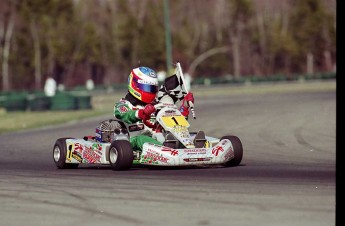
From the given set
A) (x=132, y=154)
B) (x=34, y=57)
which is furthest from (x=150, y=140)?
(x=34, y=57)

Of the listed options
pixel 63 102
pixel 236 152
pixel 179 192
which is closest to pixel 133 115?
pixel 236 152

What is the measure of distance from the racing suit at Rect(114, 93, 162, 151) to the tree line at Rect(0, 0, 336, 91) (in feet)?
208

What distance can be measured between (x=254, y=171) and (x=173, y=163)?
3.17ft

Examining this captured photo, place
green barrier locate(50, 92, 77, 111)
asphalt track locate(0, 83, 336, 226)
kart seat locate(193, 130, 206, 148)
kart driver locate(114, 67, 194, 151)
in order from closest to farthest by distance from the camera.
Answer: asphalt track locate(0, 83, 336, 226)
kart seat locate(193, 130, 206, 148)
kart driver locate(114, 67, 194, 151)
green barrier locate(50, 92, 77, 111)

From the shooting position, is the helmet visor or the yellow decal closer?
the yellow decal

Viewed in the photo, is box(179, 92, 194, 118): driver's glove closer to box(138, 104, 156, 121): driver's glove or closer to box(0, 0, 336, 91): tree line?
box(138, 104, 156, 121): driver's glove

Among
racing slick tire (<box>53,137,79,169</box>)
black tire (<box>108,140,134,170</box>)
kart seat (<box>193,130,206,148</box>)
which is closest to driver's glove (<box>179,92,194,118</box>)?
kart seat (<box>193,130,206,148</box>)

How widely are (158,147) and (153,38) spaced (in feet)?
A: 259

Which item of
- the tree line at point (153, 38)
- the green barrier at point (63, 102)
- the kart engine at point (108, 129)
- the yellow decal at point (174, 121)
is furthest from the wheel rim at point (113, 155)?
the tree line at point (153, 38)

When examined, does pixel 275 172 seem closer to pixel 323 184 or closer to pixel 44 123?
pixel 323 184

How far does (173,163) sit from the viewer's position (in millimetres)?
11969

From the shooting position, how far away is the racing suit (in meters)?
12.5

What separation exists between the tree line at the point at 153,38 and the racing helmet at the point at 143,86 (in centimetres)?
6326

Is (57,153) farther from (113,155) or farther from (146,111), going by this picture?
(146,111)
